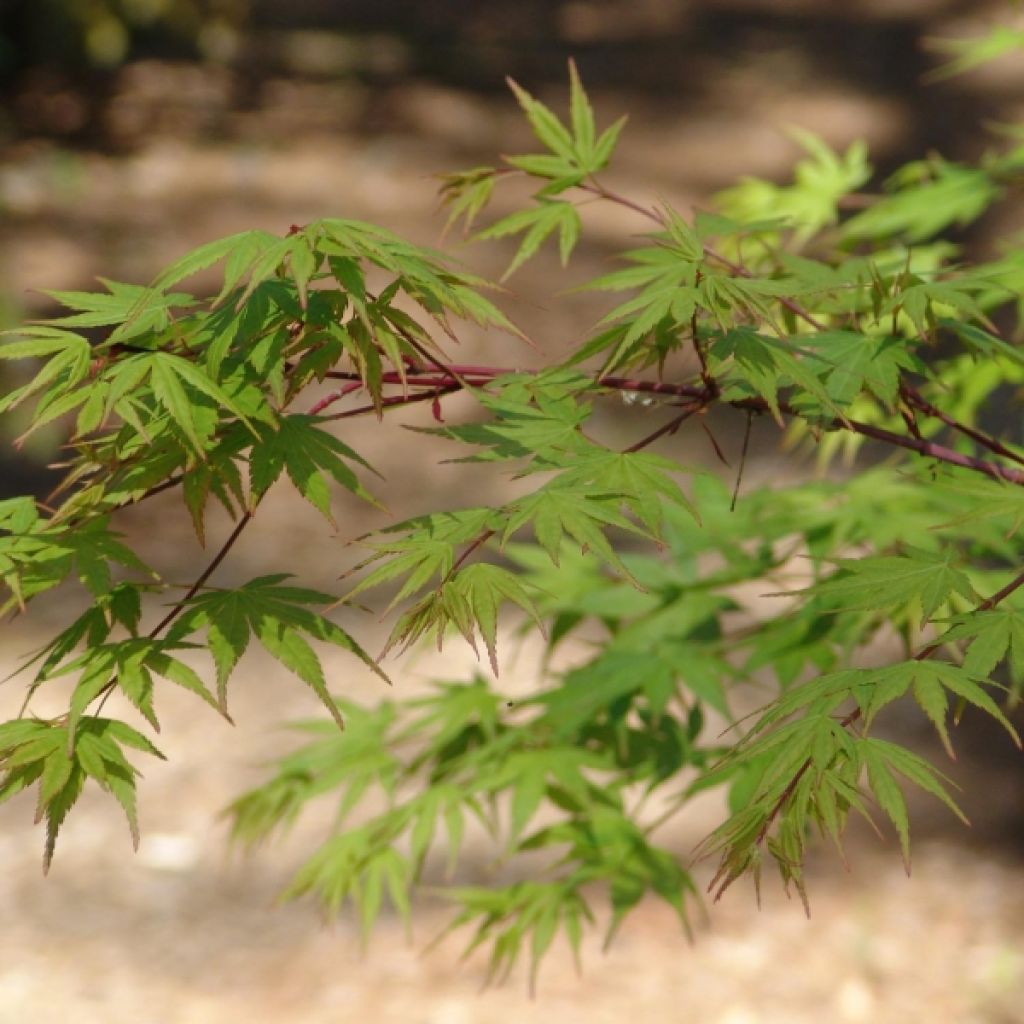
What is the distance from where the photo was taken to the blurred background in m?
2.67

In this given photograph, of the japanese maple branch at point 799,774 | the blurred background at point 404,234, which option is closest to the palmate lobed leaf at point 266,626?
the japanese maple branch at point 799,774

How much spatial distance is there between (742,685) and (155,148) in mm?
3877

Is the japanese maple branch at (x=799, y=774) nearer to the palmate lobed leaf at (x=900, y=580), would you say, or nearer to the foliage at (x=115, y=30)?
the palmate lobed leaf at (x=900, y=580)

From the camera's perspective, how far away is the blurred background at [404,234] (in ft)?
8.75

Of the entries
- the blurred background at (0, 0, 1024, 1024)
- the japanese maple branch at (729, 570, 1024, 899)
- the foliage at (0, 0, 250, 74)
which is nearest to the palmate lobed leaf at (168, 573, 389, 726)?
the japanese maple branch at (729, 570, 1024, 899)

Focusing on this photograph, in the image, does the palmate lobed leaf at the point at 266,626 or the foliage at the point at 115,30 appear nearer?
the palmate lobed leaf at the point at 266,626

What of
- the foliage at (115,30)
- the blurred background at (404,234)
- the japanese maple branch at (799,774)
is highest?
the foliage at (115,30)

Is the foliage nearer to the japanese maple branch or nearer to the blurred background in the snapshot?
the blurred background

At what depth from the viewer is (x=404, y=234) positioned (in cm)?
539

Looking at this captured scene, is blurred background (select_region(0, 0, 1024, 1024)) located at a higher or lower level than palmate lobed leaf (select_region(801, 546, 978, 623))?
lower

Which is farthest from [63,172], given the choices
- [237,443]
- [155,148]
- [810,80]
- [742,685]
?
[237,443]

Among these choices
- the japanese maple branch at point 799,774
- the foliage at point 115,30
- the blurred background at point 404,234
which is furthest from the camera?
the foliage at point 115,30

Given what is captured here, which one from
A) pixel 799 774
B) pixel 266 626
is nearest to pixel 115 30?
pixel 266 626

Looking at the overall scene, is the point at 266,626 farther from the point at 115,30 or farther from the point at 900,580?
the point at 115,30
